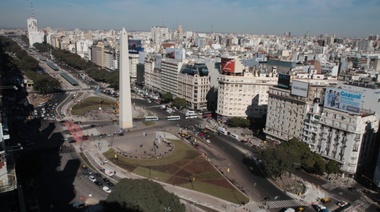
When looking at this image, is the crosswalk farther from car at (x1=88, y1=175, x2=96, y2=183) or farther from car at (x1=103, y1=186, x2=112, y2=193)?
car at (x1=88, y1=175, x2=96, y2=183)

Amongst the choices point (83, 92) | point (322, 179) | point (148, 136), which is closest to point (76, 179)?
point (148, 136)

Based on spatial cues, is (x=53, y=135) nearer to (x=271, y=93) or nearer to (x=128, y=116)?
(x=128, y=116)

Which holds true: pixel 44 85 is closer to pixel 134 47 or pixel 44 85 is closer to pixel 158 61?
pixel 158 61

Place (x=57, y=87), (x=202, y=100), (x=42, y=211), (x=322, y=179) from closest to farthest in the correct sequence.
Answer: (x=42, y=211) < (x=322, y=179) < (x=202, y=100) < (x=57, y=87)

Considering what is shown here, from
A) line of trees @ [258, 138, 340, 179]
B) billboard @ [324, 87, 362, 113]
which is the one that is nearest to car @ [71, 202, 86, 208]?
line of trees @ [258, 138, 340, 179]

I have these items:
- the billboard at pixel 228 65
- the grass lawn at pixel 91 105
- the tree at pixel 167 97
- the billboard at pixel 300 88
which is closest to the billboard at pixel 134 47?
the grass lawn at pixel 91 105

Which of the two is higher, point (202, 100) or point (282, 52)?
point (282, 52)
